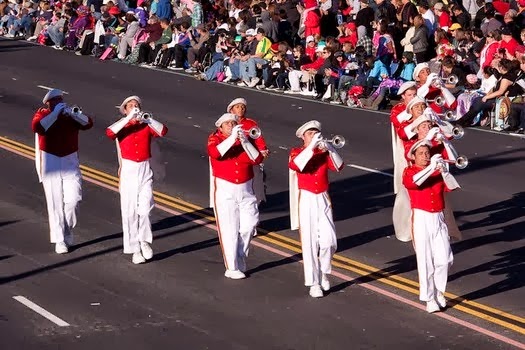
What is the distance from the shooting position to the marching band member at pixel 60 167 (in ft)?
68.3

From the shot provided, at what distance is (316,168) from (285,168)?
8223mm

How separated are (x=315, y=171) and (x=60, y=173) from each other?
415 centimetres

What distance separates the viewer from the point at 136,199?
66.4 feet

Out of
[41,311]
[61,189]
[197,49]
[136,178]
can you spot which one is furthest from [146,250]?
[197,49]

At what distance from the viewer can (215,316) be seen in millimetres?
17609

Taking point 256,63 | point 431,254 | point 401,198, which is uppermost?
point 431,254

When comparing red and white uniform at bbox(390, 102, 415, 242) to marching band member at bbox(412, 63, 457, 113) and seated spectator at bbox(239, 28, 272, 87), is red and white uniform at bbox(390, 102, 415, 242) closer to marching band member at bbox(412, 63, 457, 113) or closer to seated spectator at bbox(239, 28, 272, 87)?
marching band member at bbox(412, 63, 457, 113)

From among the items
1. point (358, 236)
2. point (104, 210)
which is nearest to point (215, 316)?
point (358, 236)

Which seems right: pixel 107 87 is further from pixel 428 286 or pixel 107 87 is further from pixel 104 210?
pixel 428 286

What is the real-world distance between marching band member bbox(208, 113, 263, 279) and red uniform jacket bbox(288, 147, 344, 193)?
787 millimetres

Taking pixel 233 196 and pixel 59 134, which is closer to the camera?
pixel 233 196

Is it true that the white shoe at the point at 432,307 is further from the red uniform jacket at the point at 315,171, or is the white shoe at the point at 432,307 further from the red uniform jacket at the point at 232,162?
the red uniform jacket at the point at 232,162

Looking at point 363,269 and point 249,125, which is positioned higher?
point 249,125

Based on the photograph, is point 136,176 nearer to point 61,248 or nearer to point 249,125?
point 61,248
